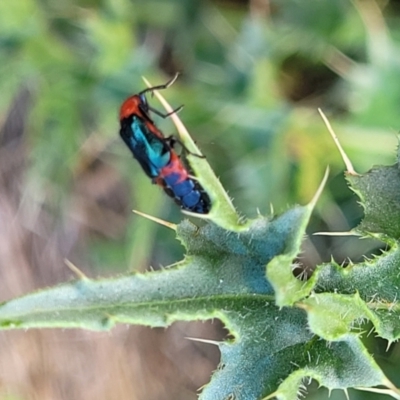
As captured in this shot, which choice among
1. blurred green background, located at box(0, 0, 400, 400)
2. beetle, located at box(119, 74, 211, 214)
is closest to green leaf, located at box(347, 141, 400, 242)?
beetle, located at box(119, 74, 211, 214)

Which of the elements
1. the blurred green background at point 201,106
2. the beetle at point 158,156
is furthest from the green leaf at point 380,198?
the blurred green background at point 201,106

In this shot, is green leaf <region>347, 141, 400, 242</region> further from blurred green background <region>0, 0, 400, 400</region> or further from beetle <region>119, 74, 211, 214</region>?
blurred green background <region>0, 0, 400, 400</region>

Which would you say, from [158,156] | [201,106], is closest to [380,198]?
[158,156]

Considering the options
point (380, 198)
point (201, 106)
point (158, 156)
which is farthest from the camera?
point (201, 106)

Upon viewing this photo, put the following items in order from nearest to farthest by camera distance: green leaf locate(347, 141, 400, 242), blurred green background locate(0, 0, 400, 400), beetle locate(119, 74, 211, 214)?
green leaf locate(347, 141, 400, 242), beetle locate(119, 74, 211, 214), blurred green background locate(0, 0, 400, 400)

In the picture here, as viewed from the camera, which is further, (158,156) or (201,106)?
(201,106)

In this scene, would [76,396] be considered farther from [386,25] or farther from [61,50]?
[386,25]

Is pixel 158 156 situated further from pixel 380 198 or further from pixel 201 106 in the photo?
pixel 380 198

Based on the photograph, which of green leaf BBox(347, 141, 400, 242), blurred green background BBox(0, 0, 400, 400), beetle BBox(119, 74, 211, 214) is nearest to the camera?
green leaf BBox(347, 141, 400, 242)
